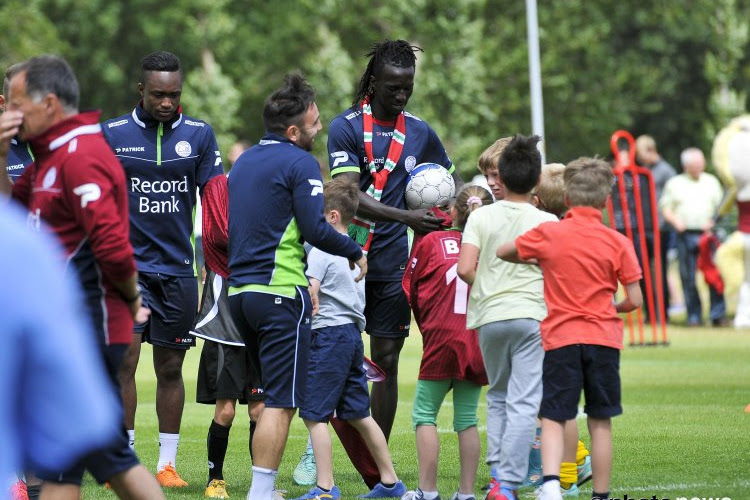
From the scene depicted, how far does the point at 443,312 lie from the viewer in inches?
297

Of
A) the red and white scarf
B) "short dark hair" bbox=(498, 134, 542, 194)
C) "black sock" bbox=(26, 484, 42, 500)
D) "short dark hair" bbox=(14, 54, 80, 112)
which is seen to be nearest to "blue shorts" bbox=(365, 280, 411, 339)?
the red and white scarf

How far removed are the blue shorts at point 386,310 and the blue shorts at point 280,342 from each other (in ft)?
5.39

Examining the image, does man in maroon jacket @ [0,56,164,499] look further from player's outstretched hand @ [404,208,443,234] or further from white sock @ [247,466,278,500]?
player's outstretched hand @ [404,208,443,234]

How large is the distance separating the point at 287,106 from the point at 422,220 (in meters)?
1.36

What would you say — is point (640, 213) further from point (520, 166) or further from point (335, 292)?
point (520, 166)

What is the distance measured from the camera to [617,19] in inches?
2137

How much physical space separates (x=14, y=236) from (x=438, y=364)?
4.85 m

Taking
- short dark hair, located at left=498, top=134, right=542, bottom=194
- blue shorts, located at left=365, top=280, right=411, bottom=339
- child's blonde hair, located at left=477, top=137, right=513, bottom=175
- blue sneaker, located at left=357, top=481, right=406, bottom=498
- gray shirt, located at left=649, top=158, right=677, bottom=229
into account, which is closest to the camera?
short dark hair, located at left=498, top=134, right=542, bottom=194

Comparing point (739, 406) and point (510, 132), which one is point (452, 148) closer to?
point (510, 132)

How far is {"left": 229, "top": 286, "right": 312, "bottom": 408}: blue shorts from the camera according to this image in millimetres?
6844

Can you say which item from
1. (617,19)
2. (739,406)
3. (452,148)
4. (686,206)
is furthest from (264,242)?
(617,19)

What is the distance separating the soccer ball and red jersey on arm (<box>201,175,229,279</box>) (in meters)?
1.14

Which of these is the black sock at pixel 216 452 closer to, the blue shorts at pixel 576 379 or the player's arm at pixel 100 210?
the blue shorts at pixel 576 379

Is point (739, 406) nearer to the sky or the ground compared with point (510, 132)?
nearer to the ground
